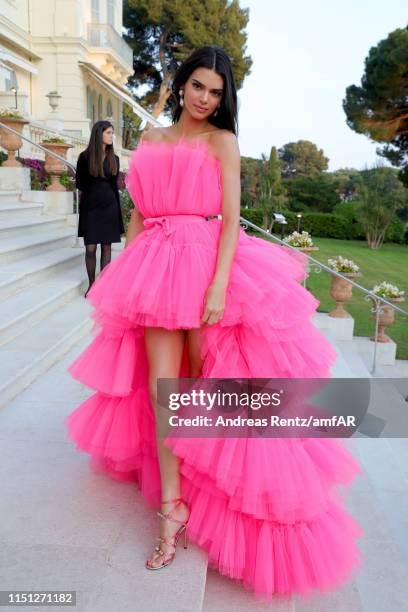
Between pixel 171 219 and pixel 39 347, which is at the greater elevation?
pixel 171 219

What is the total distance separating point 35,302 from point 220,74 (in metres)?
3.20

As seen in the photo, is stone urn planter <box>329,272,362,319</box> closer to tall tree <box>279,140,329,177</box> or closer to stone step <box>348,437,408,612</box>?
stone step <box>348,437,408,612</box>

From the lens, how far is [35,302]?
181 inches

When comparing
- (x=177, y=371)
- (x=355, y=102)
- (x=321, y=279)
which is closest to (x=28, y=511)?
(x=177, y=371)

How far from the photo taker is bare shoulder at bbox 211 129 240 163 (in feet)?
6.20

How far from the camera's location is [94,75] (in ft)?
64.4

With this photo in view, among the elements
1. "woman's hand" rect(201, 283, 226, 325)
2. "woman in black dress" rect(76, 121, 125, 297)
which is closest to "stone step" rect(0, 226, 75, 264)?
"woman in black dress" rect(76, 121, 125, 297)

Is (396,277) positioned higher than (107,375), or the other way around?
(107,375)

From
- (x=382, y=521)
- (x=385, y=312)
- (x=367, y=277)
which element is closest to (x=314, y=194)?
(x=367, y=277)

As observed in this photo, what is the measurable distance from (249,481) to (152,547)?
0.44m

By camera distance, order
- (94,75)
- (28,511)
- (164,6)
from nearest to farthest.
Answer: (28,511), (94,75), (164,6)

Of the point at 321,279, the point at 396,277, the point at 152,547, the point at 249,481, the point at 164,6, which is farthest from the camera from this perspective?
the point at 164,6

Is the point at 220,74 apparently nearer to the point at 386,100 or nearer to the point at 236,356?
the point at 236,356

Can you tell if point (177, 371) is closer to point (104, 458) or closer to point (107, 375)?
point (107, 375)
